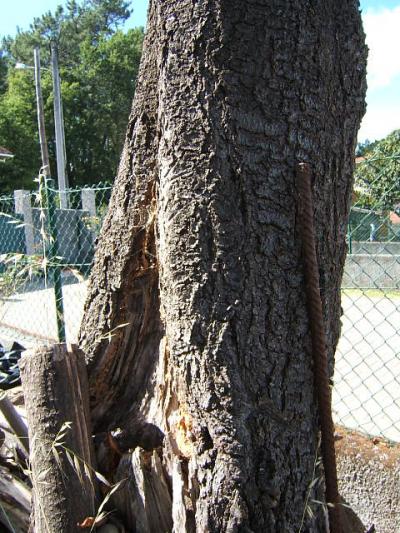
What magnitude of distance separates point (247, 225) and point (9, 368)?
2.79 m

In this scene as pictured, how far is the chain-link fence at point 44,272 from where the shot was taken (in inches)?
75.2

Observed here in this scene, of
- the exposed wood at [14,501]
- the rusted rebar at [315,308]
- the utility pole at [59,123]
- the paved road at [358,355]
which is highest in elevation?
the utility pole at [59,123]

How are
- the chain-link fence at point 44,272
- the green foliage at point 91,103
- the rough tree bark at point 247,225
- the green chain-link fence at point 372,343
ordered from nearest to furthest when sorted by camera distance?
the rough tree bark at point 247,225
the chain-link fence at point 44,272
the green chain-link fence at point 372,343
the green foliage at point 91,103

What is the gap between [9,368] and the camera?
3561mm

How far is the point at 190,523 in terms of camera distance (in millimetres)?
1292

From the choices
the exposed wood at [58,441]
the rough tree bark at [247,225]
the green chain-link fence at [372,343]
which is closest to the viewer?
the rough tree bark at [247,225]

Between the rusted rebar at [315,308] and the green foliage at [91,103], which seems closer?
the rusted rebar at [315,308]

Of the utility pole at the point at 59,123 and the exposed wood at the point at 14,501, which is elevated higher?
the utility pole at the point at 59,123

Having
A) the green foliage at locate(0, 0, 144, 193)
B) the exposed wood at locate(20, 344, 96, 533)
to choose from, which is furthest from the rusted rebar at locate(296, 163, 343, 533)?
the green foliage at locate(0, 0, 144, 193)

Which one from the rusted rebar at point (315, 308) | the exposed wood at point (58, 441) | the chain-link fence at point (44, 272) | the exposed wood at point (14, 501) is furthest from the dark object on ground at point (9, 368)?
the rusted rebar at point (315, 308)

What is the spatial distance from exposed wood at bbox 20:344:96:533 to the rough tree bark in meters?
0.27

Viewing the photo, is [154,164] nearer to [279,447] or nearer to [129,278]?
[129,278]

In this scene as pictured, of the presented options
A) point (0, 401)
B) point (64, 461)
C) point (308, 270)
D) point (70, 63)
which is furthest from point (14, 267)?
point (70, 63)

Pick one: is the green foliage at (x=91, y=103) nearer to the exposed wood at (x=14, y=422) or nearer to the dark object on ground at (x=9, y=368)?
the dark object on ground at (x=9, y=368)
